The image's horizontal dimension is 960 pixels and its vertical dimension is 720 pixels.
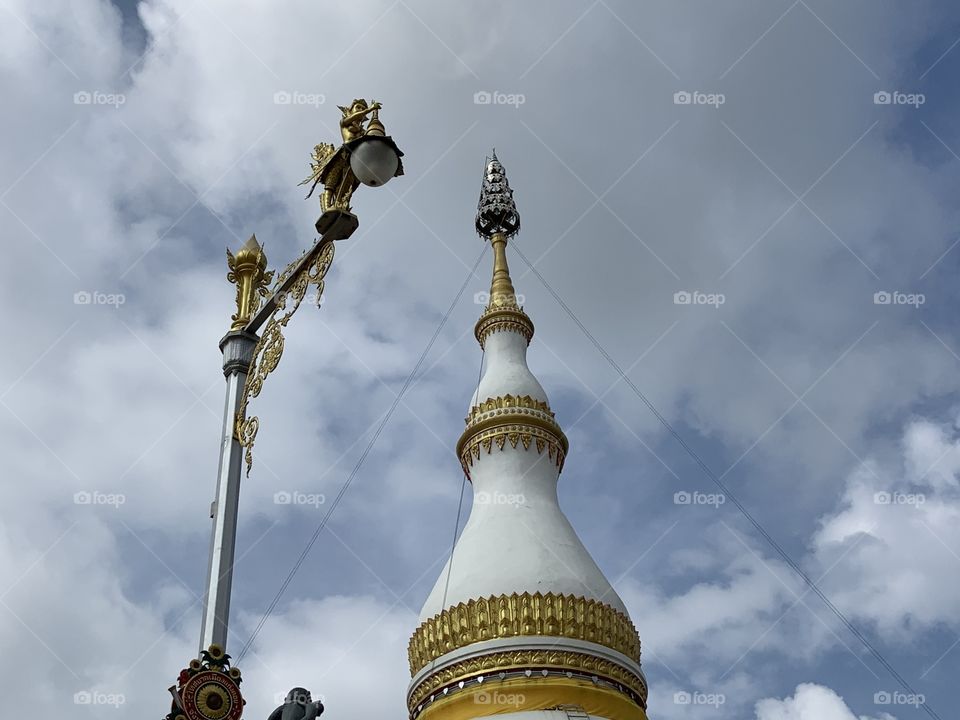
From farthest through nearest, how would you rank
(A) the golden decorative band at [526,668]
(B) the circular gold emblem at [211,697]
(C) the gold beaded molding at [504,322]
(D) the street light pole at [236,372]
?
(C) the gold beaded molding at [504,322] → (A) the golden decorative band at [526,668] → (D) the street light pole at [236,372] → (B) the circular gold emblem at [211,697]

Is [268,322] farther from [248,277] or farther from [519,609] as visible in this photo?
[519,609]

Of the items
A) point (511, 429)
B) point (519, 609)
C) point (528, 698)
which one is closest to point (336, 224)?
point (519, 609)

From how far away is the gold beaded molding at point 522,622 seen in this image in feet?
65.0

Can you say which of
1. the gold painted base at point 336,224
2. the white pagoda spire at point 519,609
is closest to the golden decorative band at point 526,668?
the white pagoda spire at point 519,609

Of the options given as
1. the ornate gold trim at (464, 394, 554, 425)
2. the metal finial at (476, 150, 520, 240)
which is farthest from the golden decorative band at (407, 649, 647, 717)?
the metal finial at (476, 150, 520, 240)

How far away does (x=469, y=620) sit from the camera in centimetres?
2008

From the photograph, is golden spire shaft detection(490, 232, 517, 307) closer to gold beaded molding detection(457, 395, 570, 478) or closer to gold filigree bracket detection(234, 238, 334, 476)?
gold beaded molding detection(457, 395, 570, 478)

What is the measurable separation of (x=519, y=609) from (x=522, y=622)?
251 mm

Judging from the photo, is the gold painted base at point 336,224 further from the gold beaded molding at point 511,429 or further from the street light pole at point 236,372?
the gold beaded molding at point 511,429

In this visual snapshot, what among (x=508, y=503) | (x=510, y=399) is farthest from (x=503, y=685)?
(x=510, y=399)

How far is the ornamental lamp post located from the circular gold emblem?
0.37m

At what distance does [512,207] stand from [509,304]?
14.2ft

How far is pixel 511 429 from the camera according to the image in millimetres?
23750

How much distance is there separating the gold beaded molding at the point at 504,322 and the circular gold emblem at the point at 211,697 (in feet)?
61.4
